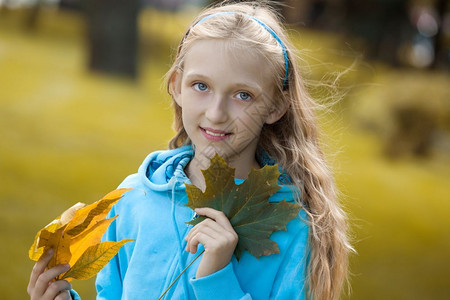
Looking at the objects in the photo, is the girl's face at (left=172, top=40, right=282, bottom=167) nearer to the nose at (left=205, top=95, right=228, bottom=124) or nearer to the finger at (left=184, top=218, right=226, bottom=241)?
the nose at (left=205, top=95, right=228, bottom=124)

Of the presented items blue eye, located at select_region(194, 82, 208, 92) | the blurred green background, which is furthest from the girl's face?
the blurred green background

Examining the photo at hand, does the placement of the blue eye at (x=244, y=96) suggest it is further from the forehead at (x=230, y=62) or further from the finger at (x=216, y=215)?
the finger at (x=216, y=215)

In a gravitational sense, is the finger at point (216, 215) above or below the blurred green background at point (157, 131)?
above

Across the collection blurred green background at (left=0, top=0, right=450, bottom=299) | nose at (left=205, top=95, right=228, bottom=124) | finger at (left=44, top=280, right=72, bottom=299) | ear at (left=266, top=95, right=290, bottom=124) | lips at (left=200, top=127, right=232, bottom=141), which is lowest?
blurred green background at (left=0, top=0, right=450, bottom=299)

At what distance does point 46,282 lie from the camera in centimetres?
132

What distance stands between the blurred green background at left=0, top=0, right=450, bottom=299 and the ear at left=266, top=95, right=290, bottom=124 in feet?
7.24

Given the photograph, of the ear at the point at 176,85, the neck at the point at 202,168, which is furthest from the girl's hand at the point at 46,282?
the ear at the point at 176,85

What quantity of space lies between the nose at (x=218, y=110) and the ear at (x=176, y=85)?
196 mm

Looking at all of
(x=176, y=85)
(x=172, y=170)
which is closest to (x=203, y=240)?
(x=172, y=170)

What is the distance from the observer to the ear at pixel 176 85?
157 centimetres

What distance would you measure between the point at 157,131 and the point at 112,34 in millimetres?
965

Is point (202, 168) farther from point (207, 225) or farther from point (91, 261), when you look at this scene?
point (91, 261)

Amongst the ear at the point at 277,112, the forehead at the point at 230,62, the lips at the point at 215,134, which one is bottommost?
the lips at the point at 215,134

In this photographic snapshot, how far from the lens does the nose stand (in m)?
1.38
